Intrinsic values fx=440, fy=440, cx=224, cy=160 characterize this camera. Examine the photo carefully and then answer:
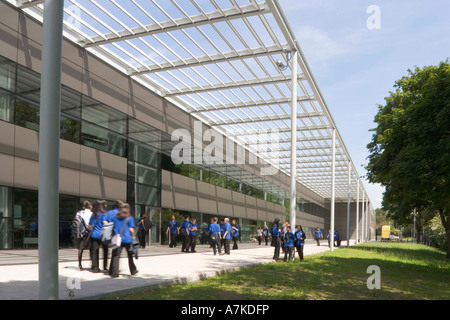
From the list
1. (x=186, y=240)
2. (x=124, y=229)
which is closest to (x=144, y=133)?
(x=186, y=240)

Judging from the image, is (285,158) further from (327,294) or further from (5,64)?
(327,294)

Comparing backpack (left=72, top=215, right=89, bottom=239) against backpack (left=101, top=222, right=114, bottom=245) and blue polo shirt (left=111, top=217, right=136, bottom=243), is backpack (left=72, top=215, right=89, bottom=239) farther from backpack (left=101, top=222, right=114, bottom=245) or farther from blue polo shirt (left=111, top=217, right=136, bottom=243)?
blue polo shirt (left=111, top=217, right=136, bottom=243)

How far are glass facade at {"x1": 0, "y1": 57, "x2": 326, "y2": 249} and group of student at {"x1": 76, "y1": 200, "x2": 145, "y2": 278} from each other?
5458mm

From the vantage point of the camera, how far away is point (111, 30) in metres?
17.5

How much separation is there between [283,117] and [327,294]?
21330mm

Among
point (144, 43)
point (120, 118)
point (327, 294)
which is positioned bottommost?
point (327, 294)

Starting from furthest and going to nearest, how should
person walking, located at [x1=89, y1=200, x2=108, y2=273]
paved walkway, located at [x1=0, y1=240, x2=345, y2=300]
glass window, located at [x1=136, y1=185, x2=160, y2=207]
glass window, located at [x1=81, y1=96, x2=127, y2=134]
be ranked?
glass window, located at [x1=136, y1=185, x2=160, y2=207]
glass window, located at [x1=81, y1=96, x2=127, y2=134]
person walking, located at [x1=89, y1=200, x2=108, y2=273]
paved walkway, located at [x1=0, y1=240, x2=345, y2=300]

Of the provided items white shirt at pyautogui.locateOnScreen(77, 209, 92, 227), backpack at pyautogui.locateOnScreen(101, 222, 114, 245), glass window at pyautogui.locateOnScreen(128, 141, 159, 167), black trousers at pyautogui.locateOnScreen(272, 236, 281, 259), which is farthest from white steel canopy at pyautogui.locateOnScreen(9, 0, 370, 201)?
backpack at pyautogui.locateOnScreen(101, 222, 114, 245)

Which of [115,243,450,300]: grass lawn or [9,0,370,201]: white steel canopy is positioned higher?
[9,0,370,201]: white steel canopy

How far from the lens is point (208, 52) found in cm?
1997

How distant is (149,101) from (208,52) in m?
5.44

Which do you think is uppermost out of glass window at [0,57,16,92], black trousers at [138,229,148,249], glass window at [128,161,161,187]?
glass window at [0,57,16,92]

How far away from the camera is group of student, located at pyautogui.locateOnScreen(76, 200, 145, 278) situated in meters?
9.90
